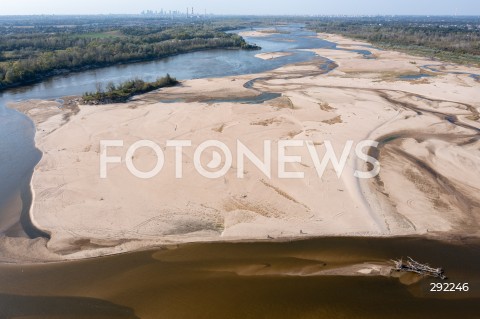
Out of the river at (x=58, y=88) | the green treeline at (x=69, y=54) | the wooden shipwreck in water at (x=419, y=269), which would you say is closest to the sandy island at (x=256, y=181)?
the river at (x=58, y=88)

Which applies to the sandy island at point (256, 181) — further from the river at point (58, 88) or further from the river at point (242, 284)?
the river at point (58, 88)

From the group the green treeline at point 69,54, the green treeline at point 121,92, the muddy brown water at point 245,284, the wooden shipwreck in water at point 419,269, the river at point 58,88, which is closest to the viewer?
the muddy brown water at point 245,284

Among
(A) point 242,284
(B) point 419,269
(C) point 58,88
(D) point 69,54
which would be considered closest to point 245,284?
(A) point 242,284

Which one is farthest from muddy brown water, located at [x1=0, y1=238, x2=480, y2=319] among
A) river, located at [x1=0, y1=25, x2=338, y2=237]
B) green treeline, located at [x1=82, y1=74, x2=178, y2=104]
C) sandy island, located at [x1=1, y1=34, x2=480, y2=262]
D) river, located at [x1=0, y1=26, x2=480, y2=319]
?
green treeline, located at [x1=82, y1=74, x2=178, y2=104]

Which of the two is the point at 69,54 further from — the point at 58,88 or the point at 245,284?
the point at 245,284

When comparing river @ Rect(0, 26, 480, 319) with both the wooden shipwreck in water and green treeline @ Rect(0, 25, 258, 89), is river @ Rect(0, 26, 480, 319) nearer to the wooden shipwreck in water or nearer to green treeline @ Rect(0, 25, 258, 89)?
the wooden shipwreck in water

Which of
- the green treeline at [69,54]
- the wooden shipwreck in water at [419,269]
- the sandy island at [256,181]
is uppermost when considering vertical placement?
the green treeline at [69,54]
